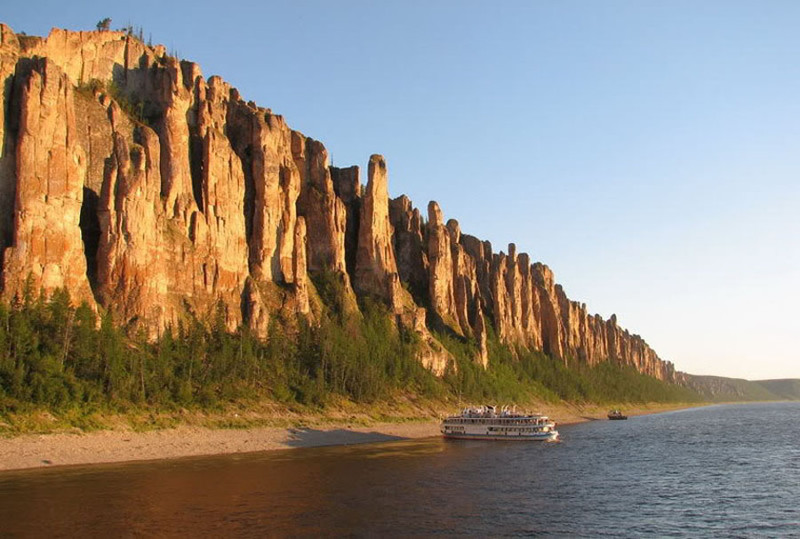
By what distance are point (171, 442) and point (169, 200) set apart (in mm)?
40340

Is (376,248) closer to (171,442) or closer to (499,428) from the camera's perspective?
(499,428)

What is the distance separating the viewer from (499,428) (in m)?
101

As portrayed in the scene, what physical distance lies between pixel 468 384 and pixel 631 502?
294 ft

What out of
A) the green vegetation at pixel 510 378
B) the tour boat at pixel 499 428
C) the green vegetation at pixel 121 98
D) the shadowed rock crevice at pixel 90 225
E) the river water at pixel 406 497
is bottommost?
the river water at pixel 406 497

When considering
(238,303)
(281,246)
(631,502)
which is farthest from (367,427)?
(631,502)

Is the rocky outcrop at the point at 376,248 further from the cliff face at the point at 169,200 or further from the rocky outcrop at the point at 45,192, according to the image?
the rocky outcrop at the point at 45,192

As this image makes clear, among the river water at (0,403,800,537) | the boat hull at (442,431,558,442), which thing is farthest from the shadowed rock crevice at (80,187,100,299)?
the boat hull at (442,431,558,442)

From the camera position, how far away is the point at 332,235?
13400cm

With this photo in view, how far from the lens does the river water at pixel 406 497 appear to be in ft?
125

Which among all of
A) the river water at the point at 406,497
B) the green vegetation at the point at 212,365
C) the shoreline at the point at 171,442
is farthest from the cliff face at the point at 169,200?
the river water at the point at 406,497

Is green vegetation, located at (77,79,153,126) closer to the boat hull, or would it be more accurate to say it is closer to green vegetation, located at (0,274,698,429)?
green vegetation, located at (0,274,698,429)

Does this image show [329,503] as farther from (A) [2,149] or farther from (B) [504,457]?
(A) [2,149]

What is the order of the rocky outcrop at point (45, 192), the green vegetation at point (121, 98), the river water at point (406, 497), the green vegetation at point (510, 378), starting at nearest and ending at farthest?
the river water at point (406, 497) < the rocky outcrop at point (45, 192) < the green vegetation at point (121, 98) < the green vegetation at point (510, 378)

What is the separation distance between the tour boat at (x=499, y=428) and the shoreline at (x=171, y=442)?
17.9 feet
